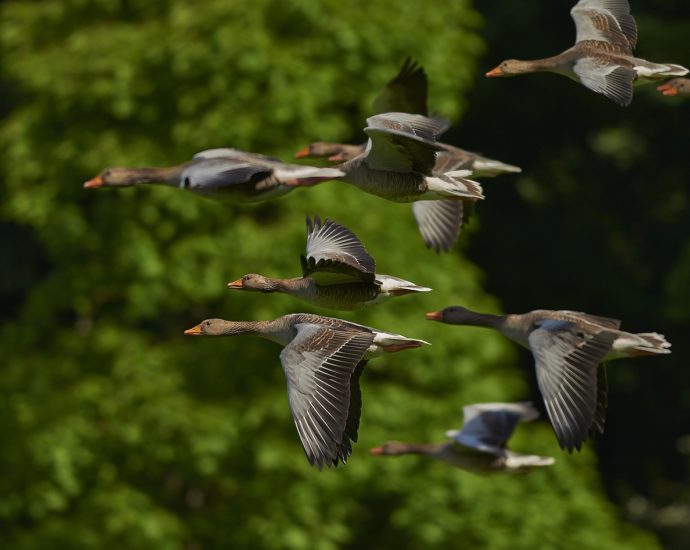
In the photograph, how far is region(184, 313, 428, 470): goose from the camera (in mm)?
7559

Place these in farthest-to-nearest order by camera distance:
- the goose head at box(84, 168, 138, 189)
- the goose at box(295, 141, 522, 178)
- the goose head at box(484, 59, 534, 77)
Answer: the goose head at box(84, 168, 138, 189) < the goose head at box(484, 59, 534, 77) < the goose at box(295, 141, 522, 178)

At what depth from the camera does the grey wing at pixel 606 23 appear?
10.4m

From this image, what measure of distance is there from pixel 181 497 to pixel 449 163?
7.41 metres

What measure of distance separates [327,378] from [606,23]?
3.81 metres

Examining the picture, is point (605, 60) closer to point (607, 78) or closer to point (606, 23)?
point (607, 78)

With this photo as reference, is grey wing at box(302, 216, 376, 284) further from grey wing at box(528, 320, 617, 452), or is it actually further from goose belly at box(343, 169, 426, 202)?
grey wing at box(528, 320, 617, 452)

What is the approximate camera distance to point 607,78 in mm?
9273

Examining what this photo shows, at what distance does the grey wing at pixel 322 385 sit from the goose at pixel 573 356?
2.77 ft

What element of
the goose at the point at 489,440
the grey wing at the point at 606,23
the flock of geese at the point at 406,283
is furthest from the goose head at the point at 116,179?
the grey wing at the point at 606,23

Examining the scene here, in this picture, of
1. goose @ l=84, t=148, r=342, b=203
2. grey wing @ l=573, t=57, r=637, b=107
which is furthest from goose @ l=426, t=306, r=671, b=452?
goose @ l=84, t=148, r=342, b=203

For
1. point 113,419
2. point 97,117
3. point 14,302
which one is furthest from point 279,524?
point 14,302

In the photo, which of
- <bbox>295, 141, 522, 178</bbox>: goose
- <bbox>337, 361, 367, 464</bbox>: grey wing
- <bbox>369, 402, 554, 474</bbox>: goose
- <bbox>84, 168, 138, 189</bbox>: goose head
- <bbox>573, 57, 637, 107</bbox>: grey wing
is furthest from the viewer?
<bbox>84, 168, 138, 189</bbox>: goose head

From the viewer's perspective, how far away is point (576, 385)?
7895 millimetres

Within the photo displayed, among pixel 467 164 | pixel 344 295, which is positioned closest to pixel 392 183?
pixel 344 295
